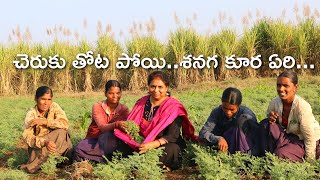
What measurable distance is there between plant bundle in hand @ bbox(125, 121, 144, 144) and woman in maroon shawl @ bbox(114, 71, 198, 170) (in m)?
0.05

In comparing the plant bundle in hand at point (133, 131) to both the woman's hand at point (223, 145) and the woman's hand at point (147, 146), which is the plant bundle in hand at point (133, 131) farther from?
the woman's hand at point (223, 145)

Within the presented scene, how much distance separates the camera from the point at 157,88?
17.4 ft

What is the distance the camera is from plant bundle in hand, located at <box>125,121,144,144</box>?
5.23 meters

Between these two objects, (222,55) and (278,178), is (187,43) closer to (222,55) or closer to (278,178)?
(222,55)

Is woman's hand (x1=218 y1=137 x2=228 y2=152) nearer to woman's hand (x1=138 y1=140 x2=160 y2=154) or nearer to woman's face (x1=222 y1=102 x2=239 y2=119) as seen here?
woman's face (x1=222 y1=102 x2=239 y2=119)

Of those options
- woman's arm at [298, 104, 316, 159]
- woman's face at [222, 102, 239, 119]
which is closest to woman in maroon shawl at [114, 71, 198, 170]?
woman's face at [222, 102, 239, 119]

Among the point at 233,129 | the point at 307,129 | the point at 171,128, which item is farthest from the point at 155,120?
the point at 307,129

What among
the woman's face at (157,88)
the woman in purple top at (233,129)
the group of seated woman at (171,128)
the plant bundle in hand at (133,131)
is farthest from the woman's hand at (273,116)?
the plant bundle in hand at (133,131)

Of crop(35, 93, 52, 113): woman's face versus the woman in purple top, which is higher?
crop(35, 93, 52, 113): woman's face

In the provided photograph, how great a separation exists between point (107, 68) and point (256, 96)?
21.7 feet

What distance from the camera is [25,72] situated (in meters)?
16.3

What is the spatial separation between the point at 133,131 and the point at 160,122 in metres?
0.32

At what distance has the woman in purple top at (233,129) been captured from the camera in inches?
197

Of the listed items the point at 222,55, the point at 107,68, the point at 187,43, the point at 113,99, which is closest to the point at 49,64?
the point at 107,68
